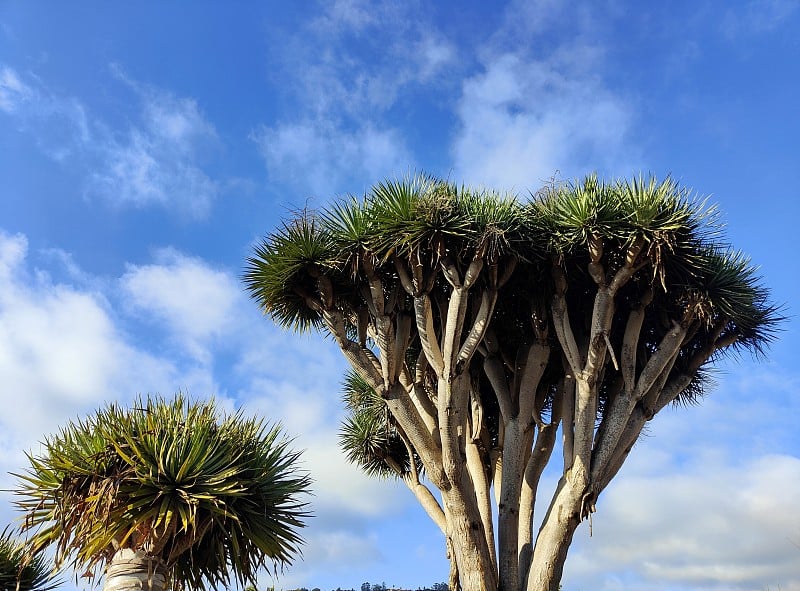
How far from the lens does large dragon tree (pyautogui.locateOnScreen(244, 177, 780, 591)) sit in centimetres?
1146

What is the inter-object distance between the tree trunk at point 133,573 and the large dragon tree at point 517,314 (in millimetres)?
4018

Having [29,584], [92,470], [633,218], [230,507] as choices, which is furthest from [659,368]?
[29,584]

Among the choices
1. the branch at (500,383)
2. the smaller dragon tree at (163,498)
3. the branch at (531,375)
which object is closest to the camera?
the smaller dragon tree at (163,498)

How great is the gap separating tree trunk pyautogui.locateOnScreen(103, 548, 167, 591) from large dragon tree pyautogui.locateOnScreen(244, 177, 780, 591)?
4.02 m

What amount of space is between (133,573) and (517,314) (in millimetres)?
7163

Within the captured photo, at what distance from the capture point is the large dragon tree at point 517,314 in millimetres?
11461

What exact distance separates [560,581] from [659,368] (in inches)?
139

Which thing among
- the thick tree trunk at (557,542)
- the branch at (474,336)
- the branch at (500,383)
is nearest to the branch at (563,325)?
the branch at (474,336)

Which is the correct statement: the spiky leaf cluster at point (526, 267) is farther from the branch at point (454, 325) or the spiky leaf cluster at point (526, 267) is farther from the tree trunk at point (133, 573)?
the tree trunk at point (133, 573)

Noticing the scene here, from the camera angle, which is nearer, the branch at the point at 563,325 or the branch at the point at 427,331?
the branch at the point at 427,331

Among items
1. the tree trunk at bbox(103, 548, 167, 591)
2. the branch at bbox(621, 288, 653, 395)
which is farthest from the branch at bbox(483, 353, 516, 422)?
the tree trunk at bbox(103, 548, 167, 591)

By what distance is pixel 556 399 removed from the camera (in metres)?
13.3

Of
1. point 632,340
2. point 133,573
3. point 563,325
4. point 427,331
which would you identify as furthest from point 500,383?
point 133,573

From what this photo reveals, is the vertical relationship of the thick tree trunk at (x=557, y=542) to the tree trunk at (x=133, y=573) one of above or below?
above
